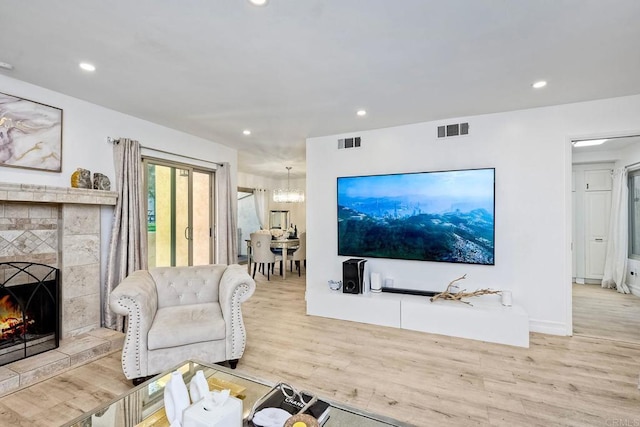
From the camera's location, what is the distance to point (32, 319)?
9.21ft

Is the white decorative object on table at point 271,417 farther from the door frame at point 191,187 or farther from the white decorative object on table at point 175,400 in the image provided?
the door frame at point 191,187

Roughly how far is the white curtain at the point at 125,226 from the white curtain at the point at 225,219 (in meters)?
1.35

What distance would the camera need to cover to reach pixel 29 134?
2861 mm

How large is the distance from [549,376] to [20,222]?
4819mm

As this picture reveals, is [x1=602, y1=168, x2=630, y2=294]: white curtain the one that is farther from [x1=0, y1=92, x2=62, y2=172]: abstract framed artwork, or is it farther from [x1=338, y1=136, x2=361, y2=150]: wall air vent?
[x1=0, y1=92, x2=62, y2=172]: abstract framed artwork

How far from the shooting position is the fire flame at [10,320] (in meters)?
2.62

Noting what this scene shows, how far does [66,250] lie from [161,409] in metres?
2.44

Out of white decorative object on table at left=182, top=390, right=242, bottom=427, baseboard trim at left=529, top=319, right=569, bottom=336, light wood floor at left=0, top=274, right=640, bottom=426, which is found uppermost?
white decorative object on table at left=182, top=390, right=242, bottom=427

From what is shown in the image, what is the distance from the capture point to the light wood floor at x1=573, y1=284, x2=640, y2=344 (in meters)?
3.35

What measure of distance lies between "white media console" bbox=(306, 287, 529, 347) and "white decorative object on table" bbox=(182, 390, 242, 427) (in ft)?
8.67

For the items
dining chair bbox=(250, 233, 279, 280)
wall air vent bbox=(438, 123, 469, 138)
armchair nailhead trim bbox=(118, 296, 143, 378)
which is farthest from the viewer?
dining chair bbox=(250, 233, 279, 280)

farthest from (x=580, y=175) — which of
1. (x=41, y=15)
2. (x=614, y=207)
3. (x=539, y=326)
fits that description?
(x=41, y=15)

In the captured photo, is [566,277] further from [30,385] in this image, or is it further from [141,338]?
[30,385]

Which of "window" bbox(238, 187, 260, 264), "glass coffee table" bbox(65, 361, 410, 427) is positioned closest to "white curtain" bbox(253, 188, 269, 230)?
"window" bbox(238, 187, 260, 264)
